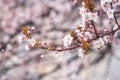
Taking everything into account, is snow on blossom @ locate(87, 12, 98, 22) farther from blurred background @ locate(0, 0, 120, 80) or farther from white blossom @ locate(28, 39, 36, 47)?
blurred background @ locate(0, 0, 120, 80)

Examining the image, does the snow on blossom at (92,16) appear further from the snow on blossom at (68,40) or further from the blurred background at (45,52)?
the blurred background at (45,52)

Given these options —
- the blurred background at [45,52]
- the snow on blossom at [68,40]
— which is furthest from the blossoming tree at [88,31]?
the blurred background at [45,52]

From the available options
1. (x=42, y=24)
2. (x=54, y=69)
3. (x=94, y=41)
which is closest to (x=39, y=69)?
(x=54, y=69)

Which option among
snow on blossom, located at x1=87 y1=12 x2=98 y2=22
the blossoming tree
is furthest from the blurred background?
snow on blossom, located at x1=87 y1=12 x2=98 y2=22

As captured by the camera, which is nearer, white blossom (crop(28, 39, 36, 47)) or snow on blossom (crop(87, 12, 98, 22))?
snow on blossom (crop(87, 12, 98, 22))

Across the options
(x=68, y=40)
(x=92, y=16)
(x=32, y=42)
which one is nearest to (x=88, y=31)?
(x=68, y=40)

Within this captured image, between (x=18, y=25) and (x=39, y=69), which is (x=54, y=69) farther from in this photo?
(x=18, y=25)

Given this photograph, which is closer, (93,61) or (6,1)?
(93,61)

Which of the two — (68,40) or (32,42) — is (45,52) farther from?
(68,40)
